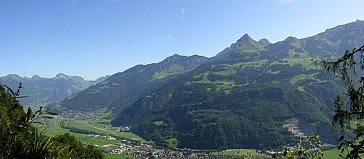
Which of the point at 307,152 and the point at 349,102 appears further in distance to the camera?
the point at 307,152

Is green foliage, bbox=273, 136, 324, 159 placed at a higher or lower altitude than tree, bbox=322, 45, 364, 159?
lower

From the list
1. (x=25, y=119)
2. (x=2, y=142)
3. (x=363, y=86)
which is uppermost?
(x=363, y=86)

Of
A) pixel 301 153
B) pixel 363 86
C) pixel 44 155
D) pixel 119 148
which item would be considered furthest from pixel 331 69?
pixel 119 148

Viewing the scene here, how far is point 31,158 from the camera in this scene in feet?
27.2

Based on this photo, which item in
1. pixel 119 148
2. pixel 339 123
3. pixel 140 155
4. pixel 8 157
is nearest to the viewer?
pixel 339 123

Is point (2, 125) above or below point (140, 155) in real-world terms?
above

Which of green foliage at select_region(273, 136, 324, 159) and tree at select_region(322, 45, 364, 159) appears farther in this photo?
green foliage at select_region(273, 136, 324, 159)

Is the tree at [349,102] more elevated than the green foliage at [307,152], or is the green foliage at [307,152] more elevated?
the tree at [349,102]

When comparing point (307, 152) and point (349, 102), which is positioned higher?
point (349, 102)

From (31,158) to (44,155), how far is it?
0.97ft

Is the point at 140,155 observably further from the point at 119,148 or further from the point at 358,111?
the point at 358,111

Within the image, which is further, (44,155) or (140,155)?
(140,155)

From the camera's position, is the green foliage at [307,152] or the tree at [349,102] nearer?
the tree at [349,102]

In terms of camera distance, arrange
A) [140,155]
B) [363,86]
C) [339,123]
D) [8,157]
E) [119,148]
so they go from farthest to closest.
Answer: [119,148]
[140,155]
[8,157]
[339,123]
[363,86]
